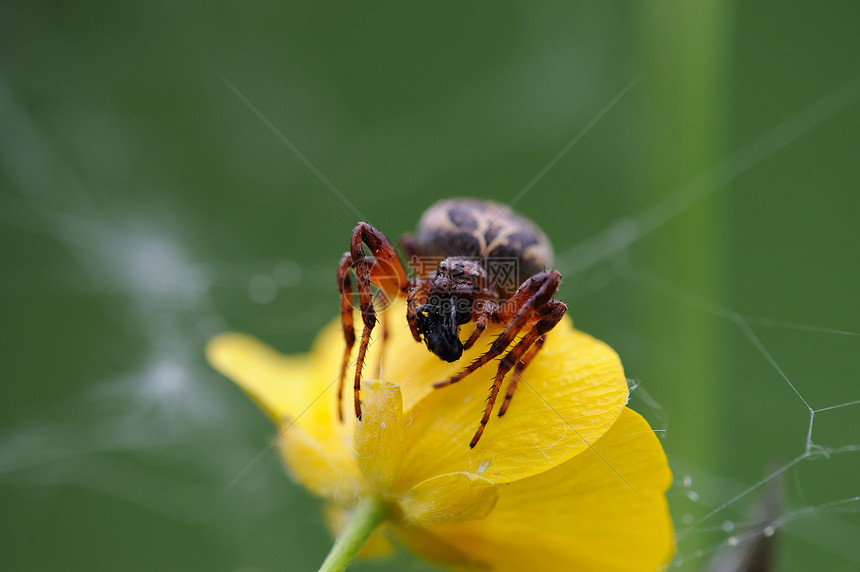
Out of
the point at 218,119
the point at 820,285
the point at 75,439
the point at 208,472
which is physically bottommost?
the point at 820,285

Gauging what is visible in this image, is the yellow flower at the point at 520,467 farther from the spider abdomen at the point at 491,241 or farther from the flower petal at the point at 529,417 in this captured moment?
the spider abdomen at the point at 491,241

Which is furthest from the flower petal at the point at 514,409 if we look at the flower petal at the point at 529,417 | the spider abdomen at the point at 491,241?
the spider abdomen at the point at 491,241

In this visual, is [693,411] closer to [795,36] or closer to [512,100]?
[795,36]

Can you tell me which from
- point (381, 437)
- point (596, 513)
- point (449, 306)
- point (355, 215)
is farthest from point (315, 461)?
point (355, 215)

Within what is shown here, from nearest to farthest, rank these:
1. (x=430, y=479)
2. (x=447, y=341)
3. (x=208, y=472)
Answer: (x=430, y=479)
(x=447, y=341)
(x=208, y=472)

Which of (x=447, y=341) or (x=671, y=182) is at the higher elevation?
(x=671, y=182)

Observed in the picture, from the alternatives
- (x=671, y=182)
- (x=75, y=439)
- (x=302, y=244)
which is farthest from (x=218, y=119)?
(x=671, y=182)
